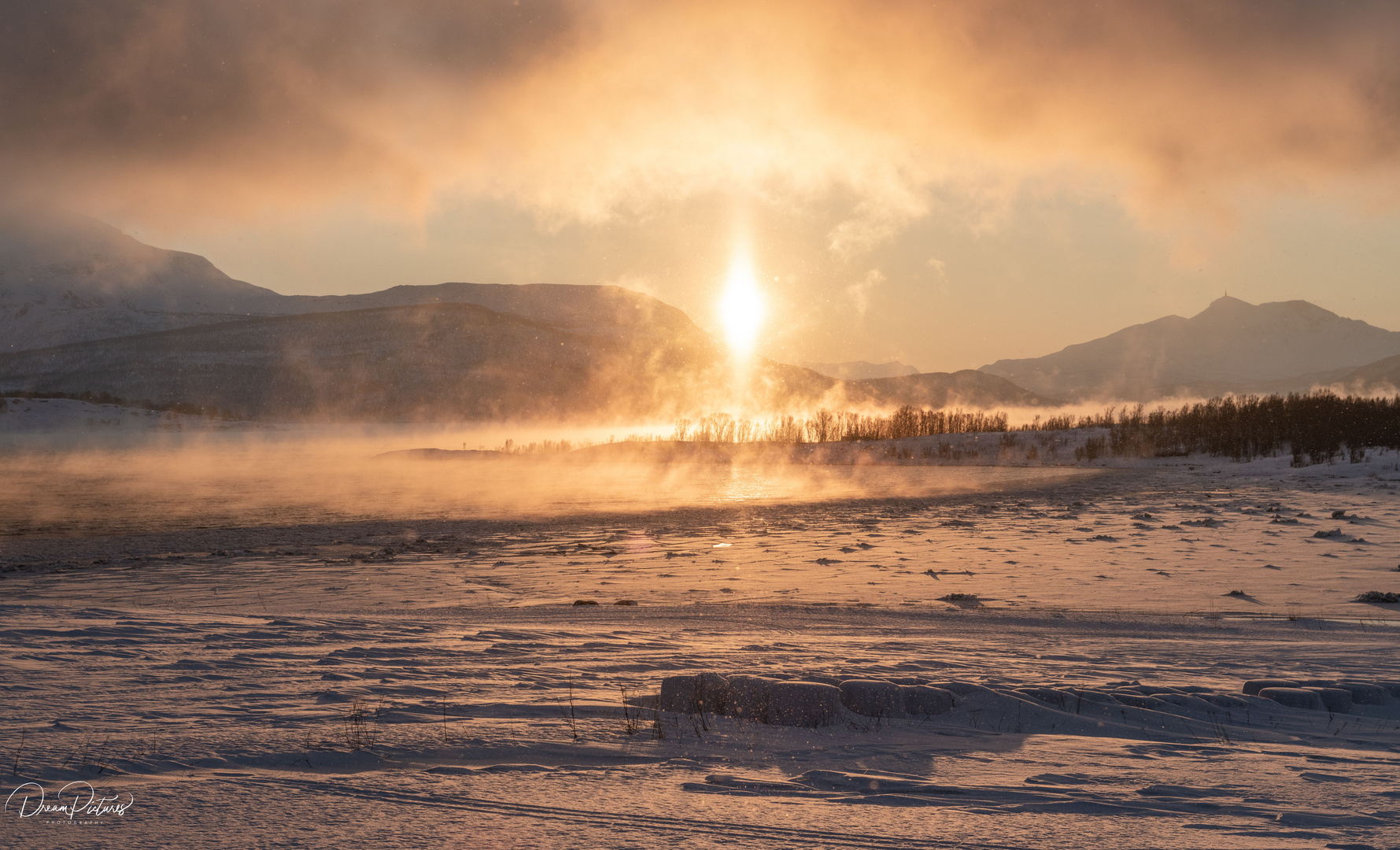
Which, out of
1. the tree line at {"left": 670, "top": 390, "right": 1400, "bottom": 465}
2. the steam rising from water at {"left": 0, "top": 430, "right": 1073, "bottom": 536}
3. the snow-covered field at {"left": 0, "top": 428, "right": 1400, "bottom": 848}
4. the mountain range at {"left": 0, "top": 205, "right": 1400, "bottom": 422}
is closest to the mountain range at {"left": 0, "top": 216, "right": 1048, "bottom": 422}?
the mountain range at {"left": 0, "top": 205, "right": 1400, "bottom": 422}

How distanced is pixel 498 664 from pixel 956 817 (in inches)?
142

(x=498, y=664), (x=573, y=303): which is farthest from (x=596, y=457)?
(x=573, y=303)

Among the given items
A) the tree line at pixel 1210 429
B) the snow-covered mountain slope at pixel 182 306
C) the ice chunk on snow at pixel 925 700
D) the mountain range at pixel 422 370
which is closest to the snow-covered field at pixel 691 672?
the ice chunk on snow at pixel 925 700

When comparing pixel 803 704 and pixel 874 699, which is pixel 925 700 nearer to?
pixel 874 699

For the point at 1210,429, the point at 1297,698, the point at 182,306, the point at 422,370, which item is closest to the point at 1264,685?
the point at 1297,698

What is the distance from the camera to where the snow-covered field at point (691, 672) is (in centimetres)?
329

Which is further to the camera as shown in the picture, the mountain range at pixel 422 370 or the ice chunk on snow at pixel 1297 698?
the mountain range at pixel 422 370

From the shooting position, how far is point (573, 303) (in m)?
198

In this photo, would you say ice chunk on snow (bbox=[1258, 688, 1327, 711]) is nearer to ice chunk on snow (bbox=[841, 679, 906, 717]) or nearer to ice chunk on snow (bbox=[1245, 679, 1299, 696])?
ice chunk on snow (bbox=[1245, 679, 1299, 696])

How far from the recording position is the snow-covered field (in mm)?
3295

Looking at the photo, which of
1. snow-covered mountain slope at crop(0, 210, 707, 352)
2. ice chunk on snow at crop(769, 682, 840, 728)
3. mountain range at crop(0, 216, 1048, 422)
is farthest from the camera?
snow-covered mountain slope at crop(0, 210, 707, 352)

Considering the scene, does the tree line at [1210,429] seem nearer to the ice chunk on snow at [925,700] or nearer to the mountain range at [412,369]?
the ice chunk on snow at [925,700]

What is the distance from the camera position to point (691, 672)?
559 cm

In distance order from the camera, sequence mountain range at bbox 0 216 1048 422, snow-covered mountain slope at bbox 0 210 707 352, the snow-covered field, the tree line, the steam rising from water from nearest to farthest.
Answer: the snow-covered field < the steam rising from water < the tree line < mountain range at bbox 0 216 1048 422 < snow-covered mountain slope at bbox 0 210 707 352
